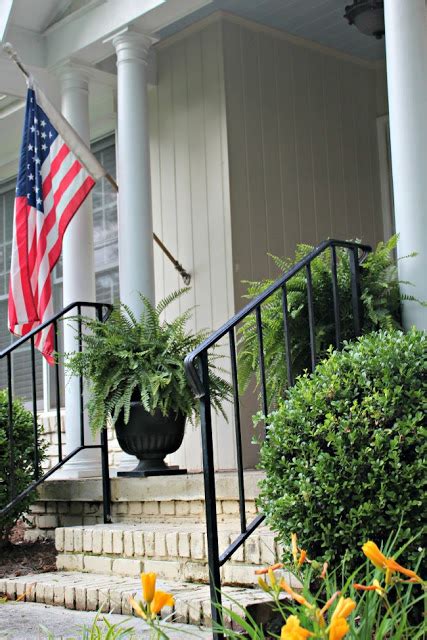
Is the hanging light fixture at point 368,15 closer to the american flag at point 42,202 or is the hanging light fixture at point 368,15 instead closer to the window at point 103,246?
the american flag at point 42,202

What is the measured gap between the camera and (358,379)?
10.5 ft

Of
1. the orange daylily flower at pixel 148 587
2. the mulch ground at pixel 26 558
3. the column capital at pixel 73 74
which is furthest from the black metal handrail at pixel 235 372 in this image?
the column capital at pixel 73 74

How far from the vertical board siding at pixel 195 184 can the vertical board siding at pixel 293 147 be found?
10cm

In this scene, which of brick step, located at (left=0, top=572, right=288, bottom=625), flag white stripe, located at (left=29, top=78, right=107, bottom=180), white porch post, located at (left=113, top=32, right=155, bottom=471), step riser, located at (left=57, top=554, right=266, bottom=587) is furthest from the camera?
white porch post, located at (left=113, top=32, right=155, bottom=471)

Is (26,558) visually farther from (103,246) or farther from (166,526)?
(103,246)

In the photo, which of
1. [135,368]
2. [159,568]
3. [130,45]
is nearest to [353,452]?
[159,568]

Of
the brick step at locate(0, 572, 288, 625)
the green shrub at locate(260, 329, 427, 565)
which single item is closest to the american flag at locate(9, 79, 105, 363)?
the brick step at locate(0, 572, 288, 625)

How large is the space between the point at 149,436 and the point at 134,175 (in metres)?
1.78

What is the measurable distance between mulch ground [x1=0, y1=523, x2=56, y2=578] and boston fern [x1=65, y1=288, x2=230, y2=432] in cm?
80

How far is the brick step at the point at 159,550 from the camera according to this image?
3.81 m

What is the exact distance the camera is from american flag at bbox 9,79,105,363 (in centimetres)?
570

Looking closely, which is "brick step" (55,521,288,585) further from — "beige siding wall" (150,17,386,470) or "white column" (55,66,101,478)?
"beige siding wall" (150,17,386,470)

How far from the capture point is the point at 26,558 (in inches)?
203

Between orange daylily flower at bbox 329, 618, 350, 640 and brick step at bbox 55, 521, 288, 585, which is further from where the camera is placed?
brick step at bbox 55, 521, 288, 585
